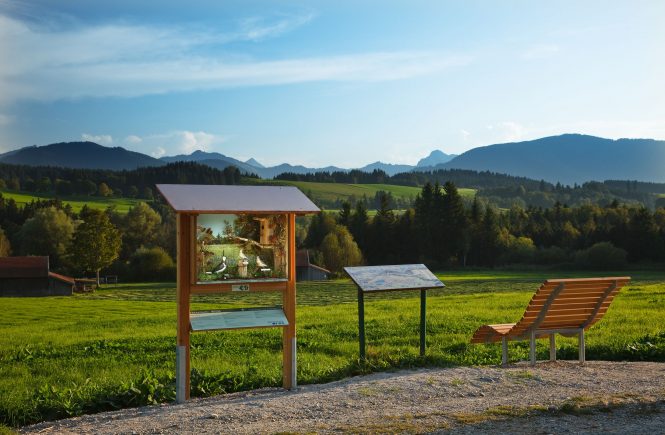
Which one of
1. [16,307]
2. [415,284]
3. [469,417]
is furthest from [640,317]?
[16,307]

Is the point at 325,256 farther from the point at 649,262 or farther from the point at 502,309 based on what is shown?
the point at 502,309

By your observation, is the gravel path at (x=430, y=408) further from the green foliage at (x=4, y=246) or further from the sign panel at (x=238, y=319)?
the green foliage at (x=4, y=246)

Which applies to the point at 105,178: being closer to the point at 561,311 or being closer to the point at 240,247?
the point at 240,247

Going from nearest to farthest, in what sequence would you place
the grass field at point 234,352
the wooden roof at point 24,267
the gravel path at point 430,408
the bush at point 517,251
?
the gravel path at point 430,408 < the grass field at point 234,352 < the wooden roof at point 24,267 < the bush at point 517,251

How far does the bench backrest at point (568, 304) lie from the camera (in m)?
11.0

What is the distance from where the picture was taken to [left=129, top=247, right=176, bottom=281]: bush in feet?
244

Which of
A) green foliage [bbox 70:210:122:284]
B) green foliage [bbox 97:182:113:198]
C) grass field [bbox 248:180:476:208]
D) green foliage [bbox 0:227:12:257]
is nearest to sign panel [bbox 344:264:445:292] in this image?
green foliage [bbox 70:210:122:284]

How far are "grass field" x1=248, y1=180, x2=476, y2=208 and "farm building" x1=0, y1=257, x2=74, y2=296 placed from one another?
101 m

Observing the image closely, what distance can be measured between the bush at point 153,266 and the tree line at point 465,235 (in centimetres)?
1879

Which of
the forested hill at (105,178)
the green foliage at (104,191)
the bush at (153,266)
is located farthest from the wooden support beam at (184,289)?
the forested hill at (105,178)

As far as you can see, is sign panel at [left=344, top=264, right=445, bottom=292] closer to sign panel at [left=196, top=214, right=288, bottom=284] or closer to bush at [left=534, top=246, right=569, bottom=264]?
sign panel at [left=196, top=214, right=288, bottom=284]

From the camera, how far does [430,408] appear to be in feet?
27.9

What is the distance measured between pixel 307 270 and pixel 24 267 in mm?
29654

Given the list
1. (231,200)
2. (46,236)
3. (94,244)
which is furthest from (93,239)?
(231,200)
